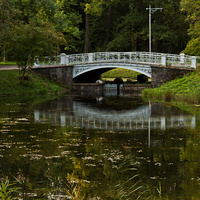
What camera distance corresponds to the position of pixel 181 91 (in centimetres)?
2478

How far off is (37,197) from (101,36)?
1795 inches

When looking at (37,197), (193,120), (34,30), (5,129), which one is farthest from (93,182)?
(34,30)

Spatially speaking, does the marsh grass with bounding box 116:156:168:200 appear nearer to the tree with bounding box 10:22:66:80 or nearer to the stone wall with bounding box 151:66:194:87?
the tree with bounding box 10:22:66:80

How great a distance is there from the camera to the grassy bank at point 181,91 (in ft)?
72.9

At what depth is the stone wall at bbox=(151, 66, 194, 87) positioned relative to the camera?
2895cm

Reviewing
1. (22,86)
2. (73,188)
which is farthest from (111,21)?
(73,188)

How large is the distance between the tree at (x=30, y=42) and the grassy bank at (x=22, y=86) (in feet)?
2.20

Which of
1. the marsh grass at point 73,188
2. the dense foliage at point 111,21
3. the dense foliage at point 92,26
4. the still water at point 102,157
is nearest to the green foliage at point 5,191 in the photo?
the still water at point 102,157

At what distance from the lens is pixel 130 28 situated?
47.6m

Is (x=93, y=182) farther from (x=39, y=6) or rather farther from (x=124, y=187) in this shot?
(x=39, y=6)

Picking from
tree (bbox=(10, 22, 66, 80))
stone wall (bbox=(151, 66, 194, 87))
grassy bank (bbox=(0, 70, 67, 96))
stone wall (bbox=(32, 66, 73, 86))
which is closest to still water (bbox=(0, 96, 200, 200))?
grassy bank (bbox=(0, 70, 67, 96))

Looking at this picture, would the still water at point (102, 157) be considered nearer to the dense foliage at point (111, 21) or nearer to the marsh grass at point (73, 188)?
the marsh grass at point (73, 188)

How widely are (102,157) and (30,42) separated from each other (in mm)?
20829

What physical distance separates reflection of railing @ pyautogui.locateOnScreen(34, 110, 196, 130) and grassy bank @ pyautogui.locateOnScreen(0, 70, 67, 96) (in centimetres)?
1168
